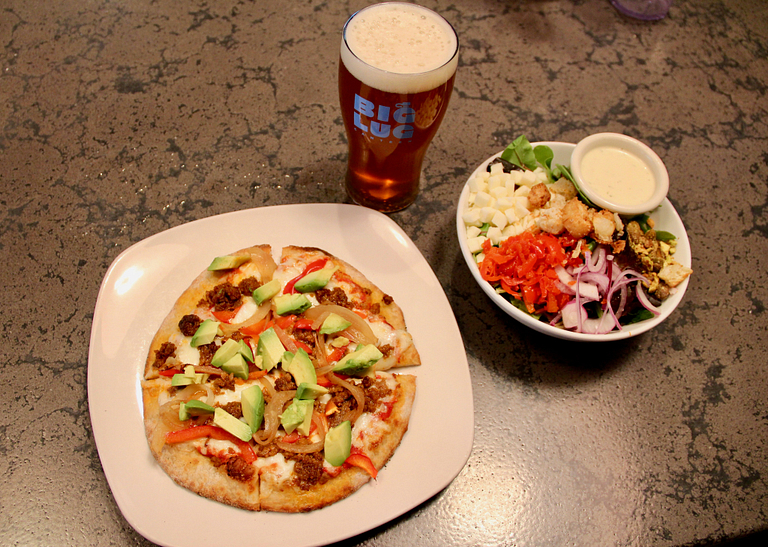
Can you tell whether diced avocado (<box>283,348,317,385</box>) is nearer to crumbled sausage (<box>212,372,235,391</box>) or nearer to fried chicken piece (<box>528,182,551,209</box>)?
crumbled sausage (<box>212,372,235,391</box>)

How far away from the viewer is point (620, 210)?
7.15ft

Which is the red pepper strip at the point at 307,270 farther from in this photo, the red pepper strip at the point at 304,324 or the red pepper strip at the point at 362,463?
the red pepper strip at the point at 362,463

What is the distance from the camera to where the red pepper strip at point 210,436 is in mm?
1860

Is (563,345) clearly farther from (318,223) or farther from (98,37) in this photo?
(98,37)

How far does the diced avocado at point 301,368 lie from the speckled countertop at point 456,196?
0.61 meters

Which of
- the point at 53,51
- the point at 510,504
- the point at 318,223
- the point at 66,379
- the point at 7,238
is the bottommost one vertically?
the point at 510,504

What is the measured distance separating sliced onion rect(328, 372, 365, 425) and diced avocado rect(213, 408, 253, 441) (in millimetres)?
347

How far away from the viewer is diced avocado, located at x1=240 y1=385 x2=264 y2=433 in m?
1.87

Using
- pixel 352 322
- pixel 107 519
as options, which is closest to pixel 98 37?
pixel 352 322

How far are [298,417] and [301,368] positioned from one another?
0.18m

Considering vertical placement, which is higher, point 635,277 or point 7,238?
point 635,277

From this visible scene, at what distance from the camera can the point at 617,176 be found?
2.30m

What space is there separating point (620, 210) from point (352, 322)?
1.17 metres

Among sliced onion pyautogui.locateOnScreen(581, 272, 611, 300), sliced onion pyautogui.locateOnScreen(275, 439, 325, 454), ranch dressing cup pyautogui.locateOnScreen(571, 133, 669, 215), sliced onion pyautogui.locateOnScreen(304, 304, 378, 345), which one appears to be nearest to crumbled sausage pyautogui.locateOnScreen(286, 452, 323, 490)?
sliced onion pyautogui.locateOnScreen(275, 439, 325, 454)
